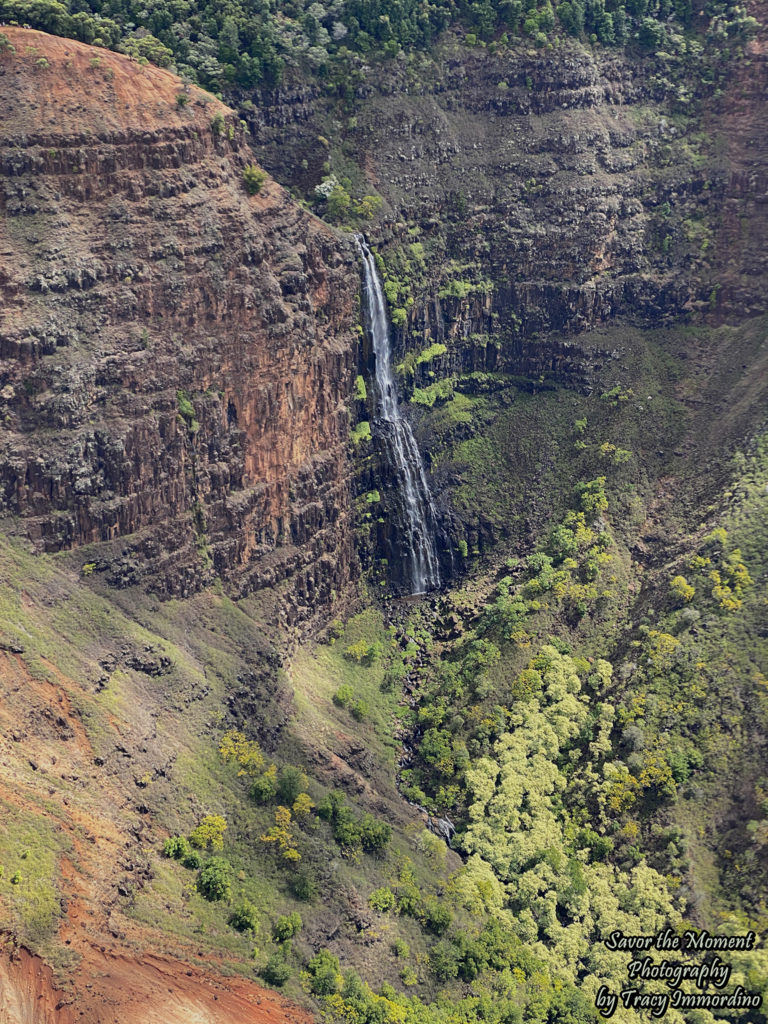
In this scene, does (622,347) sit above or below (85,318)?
below

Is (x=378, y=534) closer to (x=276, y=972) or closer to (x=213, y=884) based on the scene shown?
(x=213, y=884)

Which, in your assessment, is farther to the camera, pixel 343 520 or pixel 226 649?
pixel 343 520

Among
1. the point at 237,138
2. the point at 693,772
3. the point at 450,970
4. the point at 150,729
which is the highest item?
the point at 237,138

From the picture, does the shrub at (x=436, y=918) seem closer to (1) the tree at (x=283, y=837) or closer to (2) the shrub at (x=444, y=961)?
(2) the shrub at (x=444, y=961)

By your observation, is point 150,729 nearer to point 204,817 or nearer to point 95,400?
point 204,817

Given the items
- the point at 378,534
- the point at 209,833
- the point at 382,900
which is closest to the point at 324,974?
the point at 382,900

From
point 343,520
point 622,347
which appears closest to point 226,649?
point 343,520

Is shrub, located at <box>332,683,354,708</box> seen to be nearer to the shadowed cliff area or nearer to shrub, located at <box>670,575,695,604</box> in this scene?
the shadowed cliff area
